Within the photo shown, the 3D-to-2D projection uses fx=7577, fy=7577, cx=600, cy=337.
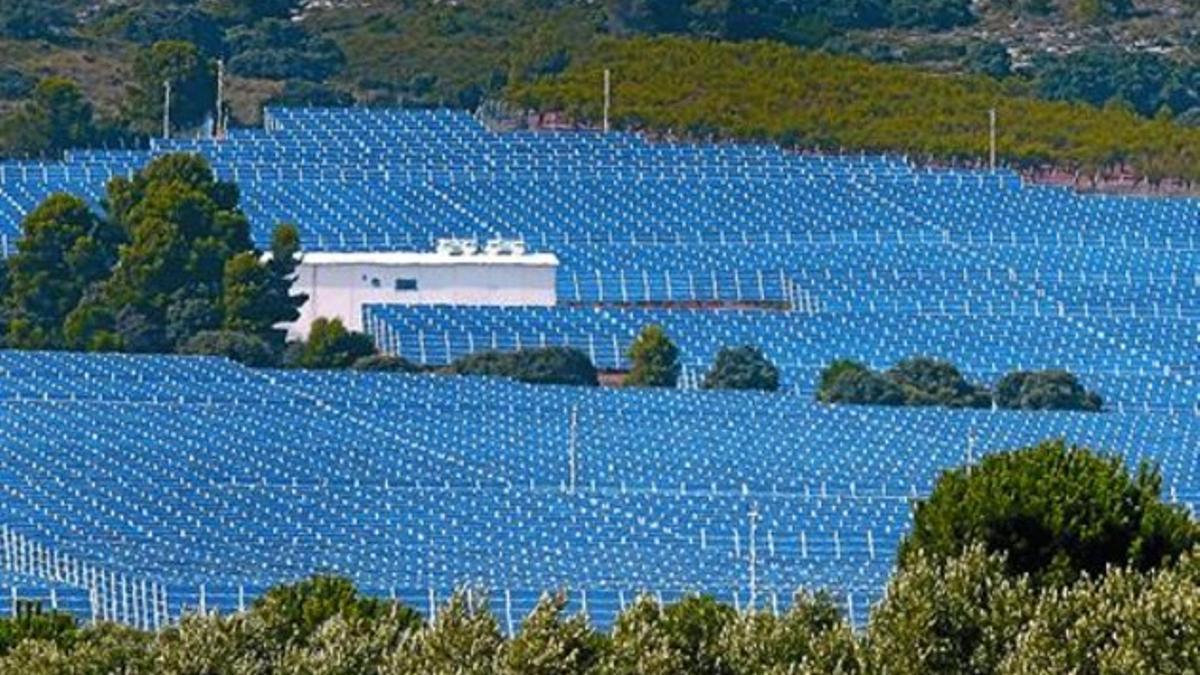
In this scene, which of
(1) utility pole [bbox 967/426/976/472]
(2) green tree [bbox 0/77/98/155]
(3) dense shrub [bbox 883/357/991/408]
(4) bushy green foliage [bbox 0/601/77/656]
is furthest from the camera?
(2) green tree [bbox 0/77/98/155]

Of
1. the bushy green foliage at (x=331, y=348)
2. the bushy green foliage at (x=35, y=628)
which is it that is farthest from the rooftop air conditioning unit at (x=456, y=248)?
the bushy green foliage at (x=35, y=628)

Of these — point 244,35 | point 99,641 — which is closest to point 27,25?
point 244,35

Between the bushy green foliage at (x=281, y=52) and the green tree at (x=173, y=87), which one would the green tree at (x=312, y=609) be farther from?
the bushy green foliage at (x=281, y=52)

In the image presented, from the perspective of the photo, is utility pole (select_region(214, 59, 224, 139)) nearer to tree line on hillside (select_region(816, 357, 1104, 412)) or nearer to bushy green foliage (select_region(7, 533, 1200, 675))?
tree line on hillside (select_region(816, 357, 1104, 412))

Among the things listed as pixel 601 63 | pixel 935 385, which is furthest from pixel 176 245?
pixel 601 63

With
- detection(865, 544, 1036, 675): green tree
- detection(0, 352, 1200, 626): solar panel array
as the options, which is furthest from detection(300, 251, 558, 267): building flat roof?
detection(865, 544, 1036, 675): green tree

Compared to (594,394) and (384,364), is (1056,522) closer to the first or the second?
(594,394)
